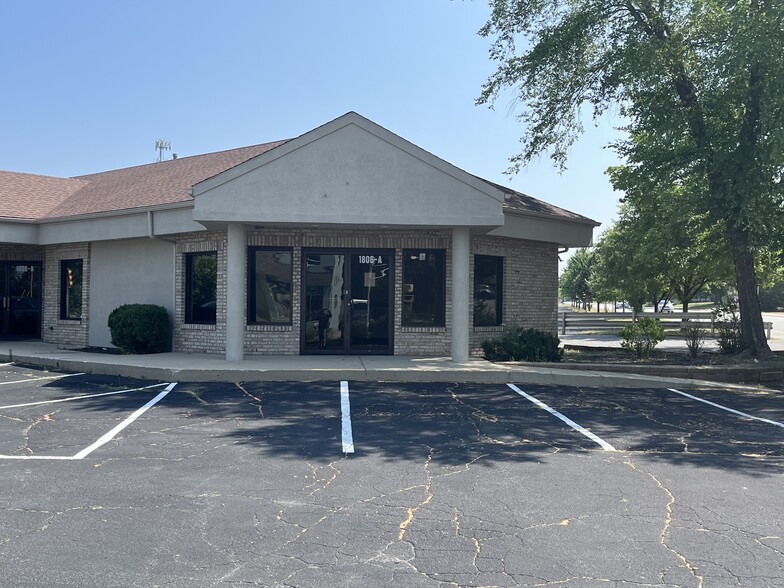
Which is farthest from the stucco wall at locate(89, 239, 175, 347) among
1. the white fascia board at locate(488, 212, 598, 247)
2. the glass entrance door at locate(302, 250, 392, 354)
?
the white fascia board at locate(488, 212, 598, 247)

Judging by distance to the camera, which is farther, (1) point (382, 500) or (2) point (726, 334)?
(2) point (726, 334)

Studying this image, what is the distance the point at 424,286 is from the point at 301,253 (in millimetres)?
2923

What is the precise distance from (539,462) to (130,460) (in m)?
4.18

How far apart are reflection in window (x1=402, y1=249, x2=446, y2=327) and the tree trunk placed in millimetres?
6630

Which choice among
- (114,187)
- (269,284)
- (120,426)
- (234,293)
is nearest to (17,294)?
(114,187)

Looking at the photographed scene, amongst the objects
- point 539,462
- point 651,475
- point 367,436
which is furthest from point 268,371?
point 651,475

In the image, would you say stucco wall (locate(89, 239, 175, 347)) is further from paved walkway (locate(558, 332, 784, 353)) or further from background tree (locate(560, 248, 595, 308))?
background tree (locate(560, 248, 595, 308))

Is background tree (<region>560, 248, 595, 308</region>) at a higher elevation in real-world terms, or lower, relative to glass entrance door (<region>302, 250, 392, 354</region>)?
higher

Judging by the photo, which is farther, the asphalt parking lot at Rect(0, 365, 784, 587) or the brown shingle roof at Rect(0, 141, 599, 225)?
the brown shingle roof at Rect(0, 141, 599, 225)

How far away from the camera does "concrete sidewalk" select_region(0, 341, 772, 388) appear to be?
1191cm

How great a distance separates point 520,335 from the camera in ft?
47.2

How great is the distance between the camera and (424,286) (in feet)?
49.8

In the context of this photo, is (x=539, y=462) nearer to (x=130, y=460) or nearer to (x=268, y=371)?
(x=130, y=460)

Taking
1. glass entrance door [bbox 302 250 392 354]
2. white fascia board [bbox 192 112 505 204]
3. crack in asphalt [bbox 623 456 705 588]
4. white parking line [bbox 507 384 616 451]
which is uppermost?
white fascia board [bbox 192 112 505 204]
